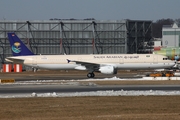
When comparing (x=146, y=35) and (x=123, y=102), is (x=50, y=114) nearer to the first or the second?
(x=123, y=102)

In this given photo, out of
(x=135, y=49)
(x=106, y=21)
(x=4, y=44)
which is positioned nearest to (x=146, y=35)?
(x=135, y=49)

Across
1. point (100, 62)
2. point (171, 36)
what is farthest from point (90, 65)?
point (171, 36)

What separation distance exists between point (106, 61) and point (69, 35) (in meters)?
33.4

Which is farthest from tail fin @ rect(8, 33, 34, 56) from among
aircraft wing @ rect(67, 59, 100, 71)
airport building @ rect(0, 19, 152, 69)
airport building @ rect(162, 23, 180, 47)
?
airport building @ rect(162, 23, 180, 47)

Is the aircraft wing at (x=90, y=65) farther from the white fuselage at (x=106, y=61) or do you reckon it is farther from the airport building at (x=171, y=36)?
the airport building at (x=171, y=36)

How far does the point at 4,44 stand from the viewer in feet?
307

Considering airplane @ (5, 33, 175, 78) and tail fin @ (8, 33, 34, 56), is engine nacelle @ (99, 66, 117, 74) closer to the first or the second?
airplane @ (5, 33, 175, 78)

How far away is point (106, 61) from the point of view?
62.4 meters

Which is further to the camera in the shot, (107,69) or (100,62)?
(100,62)

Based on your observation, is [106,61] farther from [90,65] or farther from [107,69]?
[90,65]

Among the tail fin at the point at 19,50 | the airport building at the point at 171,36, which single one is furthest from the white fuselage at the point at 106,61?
the airport building at the point at 171,36

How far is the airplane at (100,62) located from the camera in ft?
202

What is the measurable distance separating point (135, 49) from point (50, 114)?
77747 mm

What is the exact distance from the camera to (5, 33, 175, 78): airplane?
2422 inches
